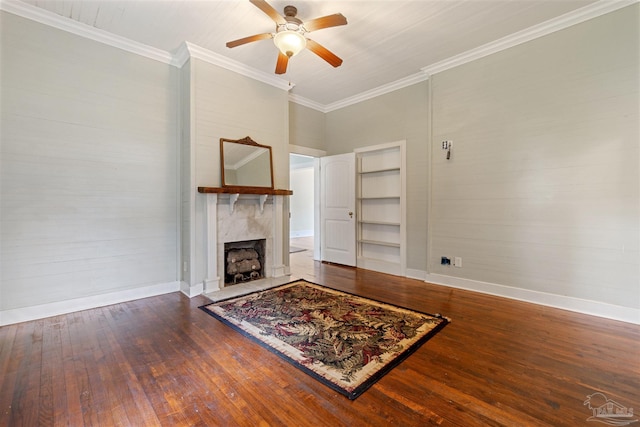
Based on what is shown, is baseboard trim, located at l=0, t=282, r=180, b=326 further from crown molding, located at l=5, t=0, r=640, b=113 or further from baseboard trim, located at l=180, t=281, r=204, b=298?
crown molding, located at l=5, t=0, r=640, b=113

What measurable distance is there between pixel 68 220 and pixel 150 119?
1472 mm

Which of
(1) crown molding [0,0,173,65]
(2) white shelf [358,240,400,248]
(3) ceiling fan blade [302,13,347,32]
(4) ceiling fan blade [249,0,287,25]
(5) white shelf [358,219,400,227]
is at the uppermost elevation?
(1) crown molding [0,0,173,65]

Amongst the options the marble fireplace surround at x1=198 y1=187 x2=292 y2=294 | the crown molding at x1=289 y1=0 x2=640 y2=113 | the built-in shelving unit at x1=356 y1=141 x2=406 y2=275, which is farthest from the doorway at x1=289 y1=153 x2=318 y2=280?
the marble fireplace surround at x1=198 y1=187 x2=292 y2=294

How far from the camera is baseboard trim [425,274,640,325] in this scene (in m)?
2.67

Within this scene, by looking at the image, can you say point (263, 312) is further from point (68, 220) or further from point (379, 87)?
point (379, 87)

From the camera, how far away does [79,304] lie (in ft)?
9.81

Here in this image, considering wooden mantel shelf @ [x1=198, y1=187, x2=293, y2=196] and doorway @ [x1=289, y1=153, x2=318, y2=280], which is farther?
doorway @ [x1=289, y1=153, x2=318, y2=280]

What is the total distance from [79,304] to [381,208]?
4320 mm

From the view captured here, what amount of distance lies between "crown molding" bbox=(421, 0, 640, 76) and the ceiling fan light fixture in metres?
2.15

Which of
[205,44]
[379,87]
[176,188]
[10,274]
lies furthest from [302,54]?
[10,274]

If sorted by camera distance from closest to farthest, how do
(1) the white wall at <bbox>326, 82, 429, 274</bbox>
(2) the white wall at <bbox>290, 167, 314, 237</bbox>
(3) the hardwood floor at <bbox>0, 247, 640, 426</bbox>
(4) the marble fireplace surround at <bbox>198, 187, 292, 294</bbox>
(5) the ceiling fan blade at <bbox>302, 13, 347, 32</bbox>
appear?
1. (3) the hardwood floor at <bbox>0, 247, 640, 426</bbox>
2. (5) the ceiling fan blade at <bbox>302, 13, 347, 32</bbox>
3. (4) the marble fireplace surround at <bbox>198, 187, 292, 294</bbox>
4. (1) the white wall at <bbox>326, 82, 429, 274</bbox>
5. (2) the white wall at <bbox>290, 167, 314, 237</bbox>

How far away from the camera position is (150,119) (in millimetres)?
3443

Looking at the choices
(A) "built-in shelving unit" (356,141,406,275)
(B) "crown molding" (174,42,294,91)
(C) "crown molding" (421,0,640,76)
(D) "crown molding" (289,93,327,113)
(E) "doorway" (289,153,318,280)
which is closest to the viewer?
(C) "crown molding" (421,0,640,76)

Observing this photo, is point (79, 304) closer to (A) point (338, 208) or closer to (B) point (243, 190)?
(B) point (243, 190)
